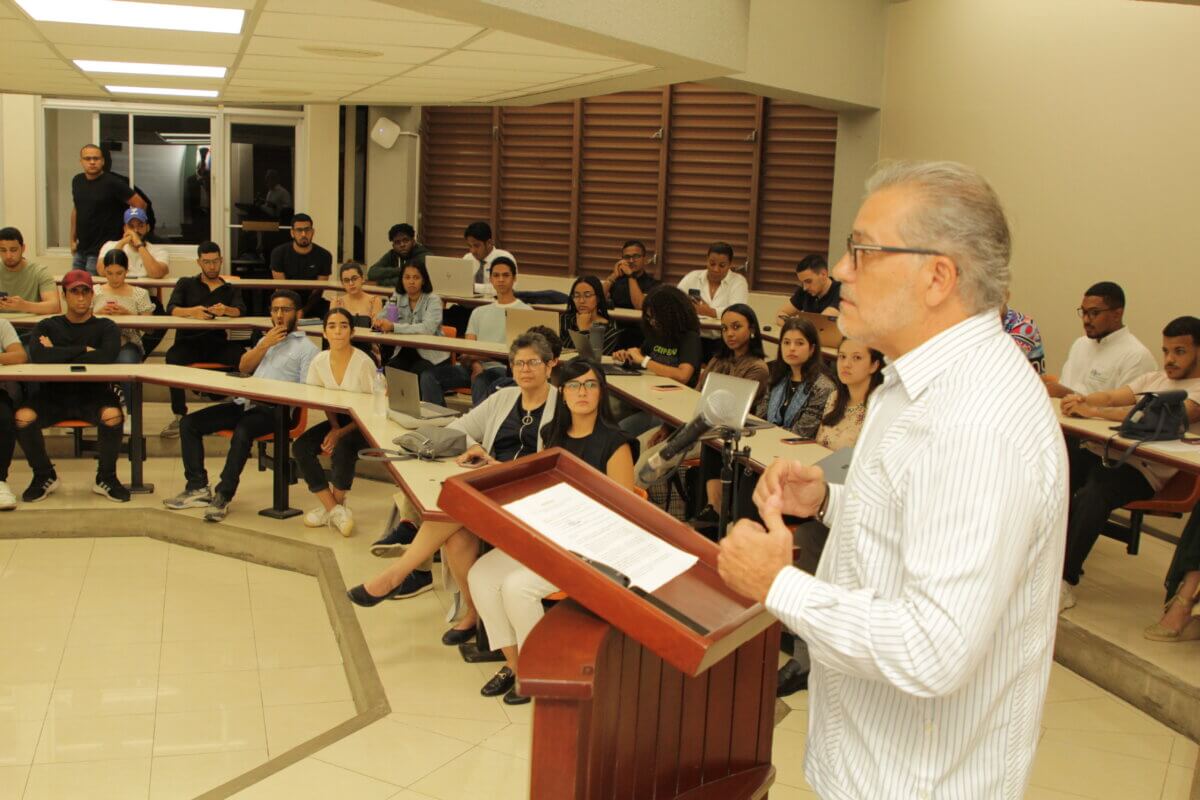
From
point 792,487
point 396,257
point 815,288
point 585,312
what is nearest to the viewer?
point 792,487

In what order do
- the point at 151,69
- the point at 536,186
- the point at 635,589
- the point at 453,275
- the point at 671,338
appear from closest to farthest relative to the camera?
the point at 635,589 < the point at 151,69 < the point at 671,338 < the point at 453,275 < the point at 536,186

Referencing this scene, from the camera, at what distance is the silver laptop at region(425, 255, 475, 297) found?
9.30 metres

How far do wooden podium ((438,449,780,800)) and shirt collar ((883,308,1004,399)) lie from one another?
0.39 m

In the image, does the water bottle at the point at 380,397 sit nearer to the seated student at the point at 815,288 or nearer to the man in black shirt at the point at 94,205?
the seated student at the point at 815,288

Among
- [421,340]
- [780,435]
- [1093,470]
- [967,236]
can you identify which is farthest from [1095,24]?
[967,236]

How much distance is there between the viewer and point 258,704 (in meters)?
4.39

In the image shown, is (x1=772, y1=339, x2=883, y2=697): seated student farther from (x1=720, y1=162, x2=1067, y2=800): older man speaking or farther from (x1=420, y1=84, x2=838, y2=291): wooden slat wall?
(x1=420, y1=84, x2=838, y2=291): wooden slat wall

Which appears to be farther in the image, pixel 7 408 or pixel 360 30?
Answer: pixel 7 408

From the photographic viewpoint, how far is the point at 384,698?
421 cm

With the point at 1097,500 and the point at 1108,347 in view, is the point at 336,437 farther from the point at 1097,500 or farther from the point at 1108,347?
the point at 1108,347

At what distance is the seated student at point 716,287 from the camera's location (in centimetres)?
896

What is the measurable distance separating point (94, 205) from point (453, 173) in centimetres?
344

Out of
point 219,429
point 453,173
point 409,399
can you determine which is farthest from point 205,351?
point 453,173

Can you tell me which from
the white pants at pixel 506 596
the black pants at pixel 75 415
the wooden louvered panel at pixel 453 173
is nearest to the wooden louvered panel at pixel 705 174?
the wooden louvered panel at pixel 453 173
